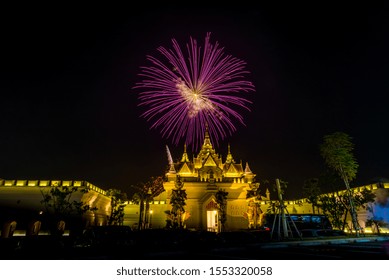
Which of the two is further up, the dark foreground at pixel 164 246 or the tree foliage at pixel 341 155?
the tree foliage at pixel 341 155

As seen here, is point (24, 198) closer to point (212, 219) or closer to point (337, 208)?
point (212, 219)

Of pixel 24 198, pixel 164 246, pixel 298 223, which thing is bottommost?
pixel 164 246

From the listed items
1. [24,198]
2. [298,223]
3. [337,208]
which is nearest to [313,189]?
[337,208]

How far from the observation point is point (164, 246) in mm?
12977

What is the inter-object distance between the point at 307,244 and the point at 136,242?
31.3 feet

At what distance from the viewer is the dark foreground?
1028 cm

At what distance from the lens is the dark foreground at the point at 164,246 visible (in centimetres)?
1028

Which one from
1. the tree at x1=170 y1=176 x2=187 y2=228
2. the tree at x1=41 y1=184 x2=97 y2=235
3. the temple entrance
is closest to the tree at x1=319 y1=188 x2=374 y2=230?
the temple entrance

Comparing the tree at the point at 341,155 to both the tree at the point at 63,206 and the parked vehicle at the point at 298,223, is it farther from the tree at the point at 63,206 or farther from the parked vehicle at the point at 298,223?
the tree at the point at 63,206

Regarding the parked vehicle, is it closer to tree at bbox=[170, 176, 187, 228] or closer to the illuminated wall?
tree at bbox=[170, 176, 187, 228]

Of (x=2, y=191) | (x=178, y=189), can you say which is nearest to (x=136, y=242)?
(x=178, y=189)

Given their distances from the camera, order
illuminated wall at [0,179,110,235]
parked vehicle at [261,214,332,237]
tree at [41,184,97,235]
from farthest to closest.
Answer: illuminated wall at [0,179,110,235]
tree at [41,184,97,235]
parked vehicle at [261,214,332,237]

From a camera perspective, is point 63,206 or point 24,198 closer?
point 63,206

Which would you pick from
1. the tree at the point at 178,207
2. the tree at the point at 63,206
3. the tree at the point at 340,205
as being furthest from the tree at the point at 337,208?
the tree at the point at 63,206
